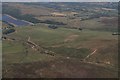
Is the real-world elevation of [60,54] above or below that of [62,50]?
below

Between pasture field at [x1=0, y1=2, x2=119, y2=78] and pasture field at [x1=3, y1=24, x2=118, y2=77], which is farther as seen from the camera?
pasture field at [x1=3, y1=24, x2=118, y2=77]

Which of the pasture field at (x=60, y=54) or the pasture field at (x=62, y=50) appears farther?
the pasture field at (x=60, y=54)

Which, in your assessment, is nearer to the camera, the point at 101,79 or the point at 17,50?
the point at 101,79

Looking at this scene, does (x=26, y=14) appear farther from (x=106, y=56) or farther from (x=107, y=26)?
(x=106, y=56)

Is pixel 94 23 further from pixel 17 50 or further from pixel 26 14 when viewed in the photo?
pixel 17 50

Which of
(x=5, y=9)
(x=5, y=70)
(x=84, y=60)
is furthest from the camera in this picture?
(x=5, y=9)

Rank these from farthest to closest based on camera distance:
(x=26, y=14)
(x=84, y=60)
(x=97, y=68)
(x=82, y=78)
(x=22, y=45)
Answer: (x=26, y=14), (x=22, y=45), (x=84, y=60), (x=97, y=68), (x=82, y=78)

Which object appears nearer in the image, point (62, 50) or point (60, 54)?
point (60, 54)

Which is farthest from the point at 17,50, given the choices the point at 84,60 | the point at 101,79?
the point at 101,79
